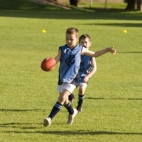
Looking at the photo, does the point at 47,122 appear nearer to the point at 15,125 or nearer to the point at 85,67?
the point at 15,125

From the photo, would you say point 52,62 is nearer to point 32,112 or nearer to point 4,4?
point 32,112

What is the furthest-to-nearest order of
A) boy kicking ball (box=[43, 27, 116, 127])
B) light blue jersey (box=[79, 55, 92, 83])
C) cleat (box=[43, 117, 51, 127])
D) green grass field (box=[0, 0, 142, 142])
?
light blue jersey (box=[79, 55, 92, 83]) → boy kicking ball (box=[43, 27, 116, 127]) → cleat (box=[43, 117, 51, 127]) → green grass field (box=[0, 0, 142, 142])

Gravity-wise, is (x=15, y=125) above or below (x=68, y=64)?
below

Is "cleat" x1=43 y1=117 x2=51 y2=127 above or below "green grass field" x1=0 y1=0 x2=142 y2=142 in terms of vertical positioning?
above

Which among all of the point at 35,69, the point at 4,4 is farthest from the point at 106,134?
the point at 4,4

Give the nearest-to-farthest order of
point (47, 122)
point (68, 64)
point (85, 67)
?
1. point (47, 122)
2. point (68, 64)
3. point (85, 67)

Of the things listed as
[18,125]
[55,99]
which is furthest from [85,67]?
[18,125]

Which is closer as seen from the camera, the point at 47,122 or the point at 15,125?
the point at 47,122

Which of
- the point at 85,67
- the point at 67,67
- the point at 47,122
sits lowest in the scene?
the point at 47,122

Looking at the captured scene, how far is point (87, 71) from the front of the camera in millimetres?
10023

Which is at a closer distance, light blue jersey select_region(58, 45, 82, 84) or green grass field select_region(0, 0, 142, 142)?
green grass field select_region(0, 0, 142, 142)

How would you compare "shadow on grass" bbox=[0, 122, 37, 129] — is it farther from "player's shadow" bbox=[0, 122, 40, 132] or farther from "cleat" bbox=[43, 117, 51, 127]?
"cleat" bbox=[43, 117, 51, 127]

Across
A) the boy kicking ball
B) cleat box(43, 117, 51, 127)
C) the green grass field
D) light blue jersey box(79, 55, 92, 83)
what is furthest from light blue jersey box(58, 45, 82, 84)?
light blue jersey box(79, 55, 92, 83)

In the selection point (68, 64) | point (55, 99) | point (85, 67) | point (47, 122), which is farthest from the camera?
point (55, 99)
